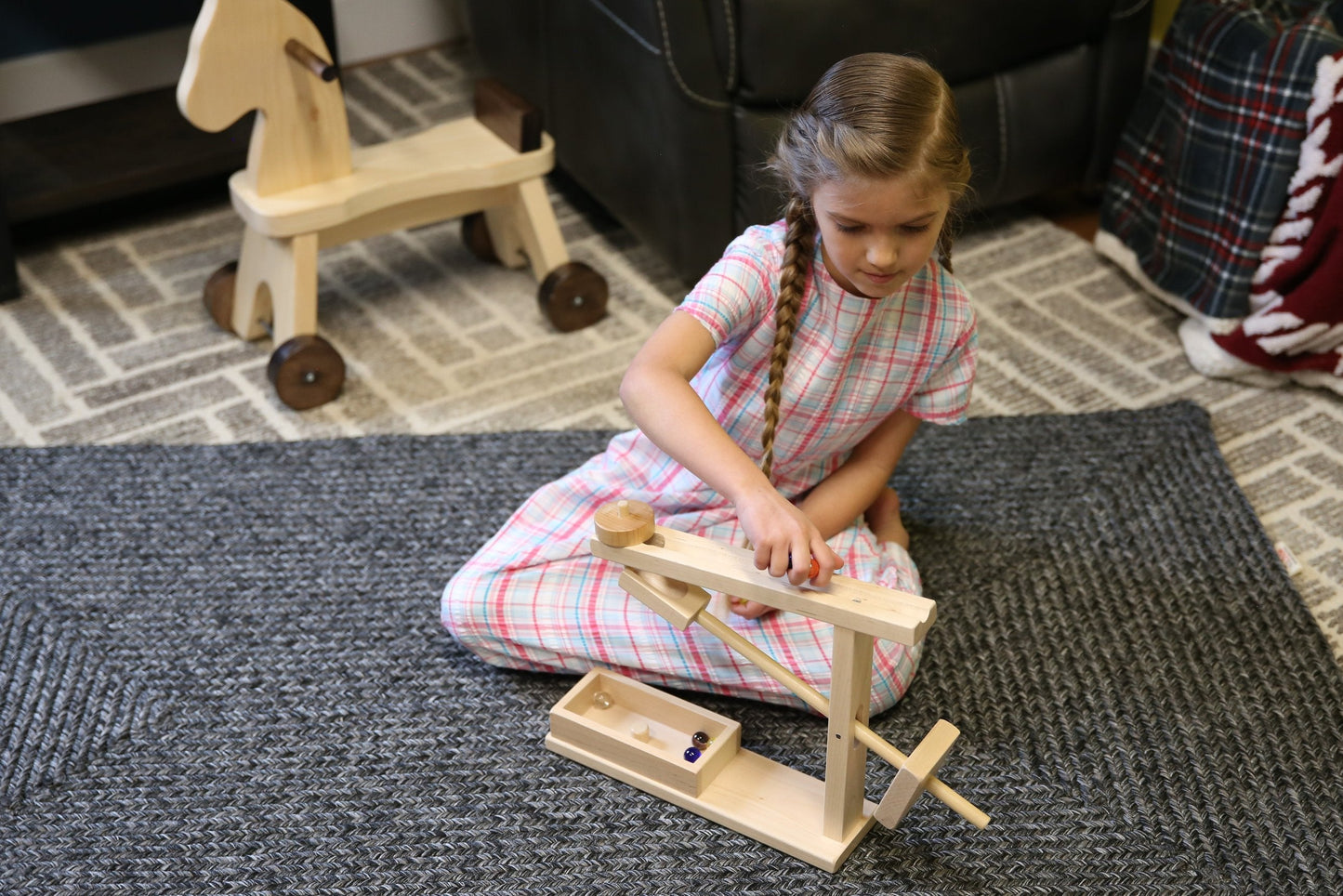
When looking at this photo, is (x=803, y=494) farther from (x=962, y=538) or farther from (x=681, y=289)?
(x=681, y=289)

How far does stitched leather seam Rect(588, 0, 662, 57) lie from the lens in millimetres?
1481

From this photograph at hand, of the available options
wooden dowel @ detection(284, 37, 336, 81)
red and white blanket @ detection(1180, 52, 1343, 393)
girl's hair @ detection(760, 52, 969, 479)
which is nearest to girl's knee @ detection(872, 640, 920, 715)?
girl's hair @ detection(760, 52, 969, 479)

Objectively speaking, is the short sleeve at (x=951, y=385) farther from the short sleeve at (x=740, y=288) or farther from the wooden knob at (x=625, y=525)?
the wooden knob at (x=625, y=525)

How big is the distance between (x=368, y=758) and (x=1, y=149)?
1.18m

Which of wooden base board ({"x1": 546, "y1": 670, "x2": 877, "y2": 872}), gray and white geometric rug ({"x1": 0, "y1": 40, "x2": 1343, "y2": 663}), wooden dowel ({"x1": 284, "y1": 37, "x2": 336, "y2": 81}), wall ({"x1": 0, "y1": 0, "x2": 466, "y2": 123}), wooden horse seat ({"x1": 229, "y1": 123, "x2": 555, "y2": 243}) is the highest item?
wooden dowel ({"x1": 284, "y1": 37, "x2": 336, "y2": 81})

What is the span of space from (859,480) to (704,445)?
0.24 metres

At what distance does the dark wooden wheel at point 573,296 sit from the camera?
159cm

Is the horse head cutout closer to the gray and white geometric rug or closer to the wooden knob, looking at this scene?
the gray and white geometric rug

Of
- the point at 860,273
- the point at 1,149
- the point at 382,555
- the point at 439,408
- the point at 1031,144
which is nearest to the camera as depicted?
the point at 860,273

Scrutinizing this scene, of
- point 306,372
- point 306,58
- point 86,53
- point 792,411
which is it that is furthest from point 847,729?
point 86,53

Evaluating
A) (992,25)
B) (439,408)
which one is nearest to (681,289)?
(439,408)

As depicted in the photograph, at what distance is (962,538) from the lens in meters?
1.30

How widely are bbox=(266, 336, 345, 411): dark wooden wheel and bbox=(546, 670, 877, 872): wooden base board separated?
557mm

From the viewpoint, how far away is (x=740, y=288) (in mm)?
1016
